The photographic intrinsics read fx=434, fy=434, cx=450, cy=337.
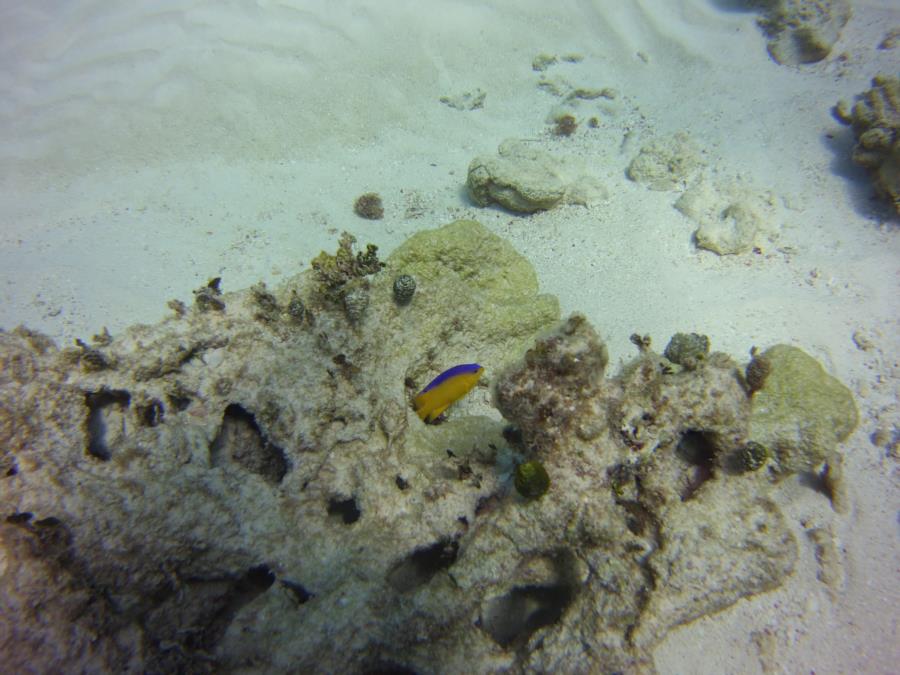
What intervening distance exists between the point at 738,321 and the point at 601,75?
6.54 metres

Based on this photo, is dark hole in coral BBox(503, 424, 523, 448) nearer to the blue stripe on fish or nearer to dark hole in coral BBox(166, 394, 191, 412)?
the blue stripe on fish

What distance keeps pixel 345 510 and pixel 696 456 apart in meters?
2.63

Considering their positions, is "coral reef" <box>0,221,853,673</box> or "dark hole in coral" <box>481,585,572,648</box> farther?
"dark hole in coral" <box>481,585,572,648</box>

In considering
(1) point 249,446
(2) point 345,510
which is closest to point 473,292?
(2) point 345,510

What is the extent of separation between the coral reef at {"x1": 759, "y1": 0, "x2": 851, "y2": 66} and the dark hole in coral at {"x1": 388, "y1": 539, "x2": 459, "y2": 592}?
10.9 meters

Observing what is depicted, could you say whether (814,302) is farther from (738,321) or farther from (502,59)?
(502,59)

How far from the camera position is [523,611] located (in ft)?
10.7

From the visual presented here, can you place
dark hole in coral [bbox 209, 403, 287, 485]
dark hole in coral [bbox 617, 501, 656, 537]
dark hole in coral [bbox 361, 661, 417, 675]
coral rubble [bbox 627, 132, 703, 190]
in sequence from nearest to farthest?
dark hole in coral [bbox 361, 661, 417, 675] < dark hole in coral [bbox 617, 501, 656, 537] < dark hole in coral [bbox 209, 403, 287, 485] < coral rubble [bbox 627, 132, 703, 190]

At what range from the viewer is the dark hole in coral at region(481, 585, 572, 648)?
308 cm

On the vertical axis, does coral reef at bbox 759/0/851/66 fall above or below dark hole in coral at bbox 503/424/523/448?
above

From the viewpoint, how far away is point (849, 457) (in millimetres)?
→ 4184

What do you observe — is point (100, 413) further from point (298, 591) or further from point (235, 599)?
point (298, 591)

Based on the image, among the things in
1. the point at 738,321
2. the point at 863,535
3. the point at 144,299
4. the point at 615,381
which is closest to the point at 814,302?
the point at 738,321

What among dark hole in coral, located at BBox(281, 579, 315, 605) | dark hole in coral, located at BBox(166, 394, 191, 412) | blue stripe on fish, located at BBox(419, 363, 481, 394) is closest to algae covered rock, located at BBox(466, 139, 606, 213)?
blue stripe on fish, located at BBox(419, 363, 481, 394)
